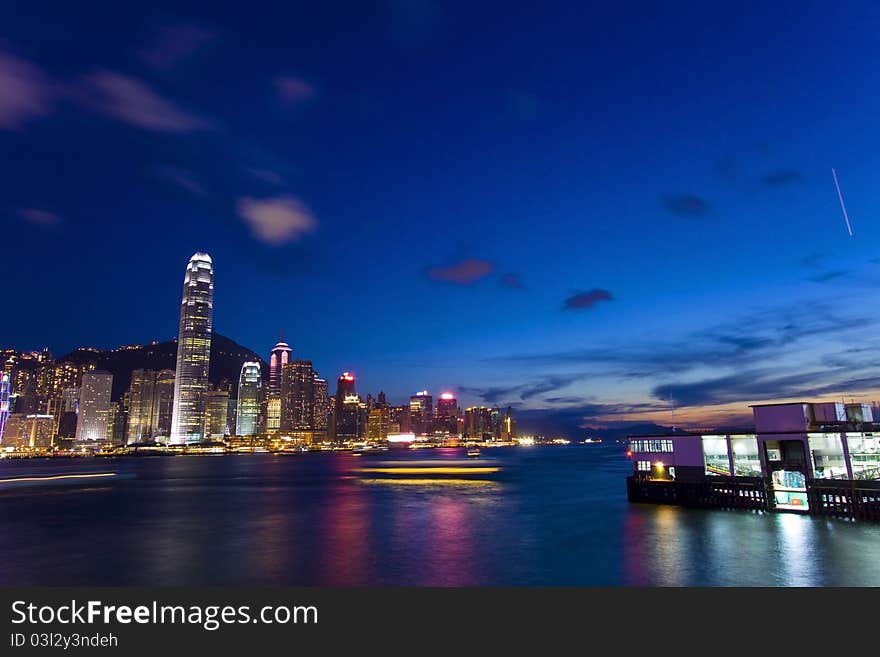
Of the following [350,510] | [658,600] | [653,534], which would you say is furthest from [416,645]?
[350,510]

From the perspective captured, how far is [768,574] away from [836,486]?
20886 mm

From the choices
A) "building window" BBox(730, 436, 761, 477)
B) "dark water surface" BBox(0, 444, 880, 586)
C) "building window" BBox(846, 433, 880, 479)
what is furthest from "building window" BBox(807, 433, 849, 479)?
"building window" BBox(730, 436, 761, 477)

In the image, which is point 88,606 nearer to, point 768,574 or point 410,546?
point 410,546

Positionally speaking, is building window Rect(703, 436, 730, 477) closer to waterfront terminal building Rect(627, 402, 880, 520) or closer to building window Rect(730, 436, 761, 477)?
waterfront terminal building Rect(627, 402, 880, 520)

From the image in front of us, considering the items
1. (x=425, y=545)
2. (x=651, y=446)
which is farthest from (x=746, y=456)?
(x=425, y=545)

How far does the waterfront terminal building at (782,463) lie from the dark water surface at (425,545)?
2223mm

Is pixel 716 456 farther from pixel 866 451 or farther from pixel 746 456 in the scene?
pixel 866 451

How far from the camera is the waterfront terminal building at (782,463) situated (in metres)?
45.2

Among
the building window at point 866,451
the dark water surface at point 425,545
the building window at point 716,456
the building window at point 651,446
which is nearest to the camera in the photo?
the dark water surface at point 425,545

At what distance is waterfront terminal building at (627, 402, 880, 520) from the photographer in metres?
45.2

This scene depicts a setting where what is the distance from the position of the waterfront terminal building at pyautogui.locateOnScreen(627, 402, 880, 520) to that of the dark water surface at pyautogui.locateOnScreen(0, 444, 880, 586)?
222cm

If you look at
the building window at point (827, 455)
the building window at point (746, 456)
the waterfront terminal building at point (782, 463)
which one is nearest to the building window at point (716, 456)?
the waterfront terminal building at point (782, 463)

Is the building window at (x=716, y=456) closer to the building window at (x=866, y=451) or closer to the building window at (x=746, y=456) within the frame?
the building window at (x=746, y=456)

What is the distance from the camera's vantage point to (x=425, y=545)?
42.1m
